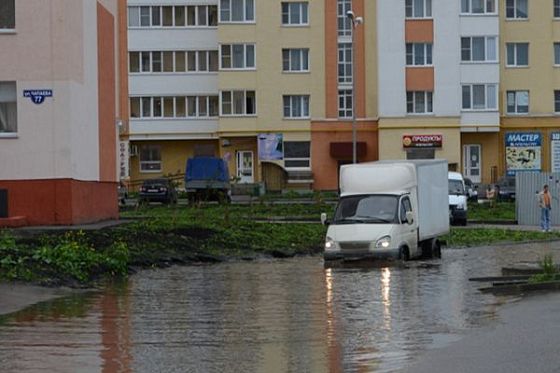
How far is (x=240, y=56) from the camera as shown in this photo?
70.4 m

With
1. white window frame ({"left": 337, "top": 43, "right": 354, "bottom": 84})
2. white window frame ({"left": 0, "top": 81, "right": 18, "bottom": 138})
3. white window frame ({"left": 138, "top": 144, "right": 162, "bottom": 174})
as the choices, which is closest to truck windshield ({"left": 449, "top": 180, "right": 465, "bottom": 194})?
white window frame ({"left": 0, "top": 81, "right": 18, "bottom": 138})

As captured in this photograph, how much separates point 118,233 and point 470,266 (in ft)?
28.4

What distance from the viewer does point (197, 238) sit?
31.5 meters

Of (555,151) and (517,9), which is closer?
(555,151)

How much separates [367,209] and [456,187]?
20.5 meters

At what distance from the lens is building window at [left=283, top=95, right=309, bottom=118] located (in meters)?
70.6

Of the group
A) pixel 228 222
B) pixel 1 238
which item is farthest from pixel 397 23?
pixel 1 238

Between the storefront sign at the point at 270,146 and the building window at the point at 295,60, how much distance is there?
13.7 ft

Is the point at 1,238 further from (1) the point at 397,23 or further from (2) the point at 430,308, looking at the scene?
(1) the point at 397,23

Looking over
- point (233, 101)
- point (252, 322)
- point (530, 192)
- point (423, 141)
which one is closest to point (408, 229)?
point (252, 322)

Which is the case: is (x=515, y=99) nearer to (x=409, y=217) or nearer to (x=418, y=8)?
(x=418, y=8)

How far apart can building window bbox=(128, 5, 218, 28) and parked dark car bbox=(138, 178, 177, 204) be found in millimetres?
14263

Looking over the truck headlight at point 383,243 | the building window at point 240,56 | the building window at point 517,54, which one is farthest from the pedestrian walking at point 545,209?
the building window at point 240,56

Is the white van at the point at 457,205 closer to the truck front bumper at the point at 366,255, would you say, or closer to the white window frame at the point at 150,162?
the truck front bumper at the point at 366,255
